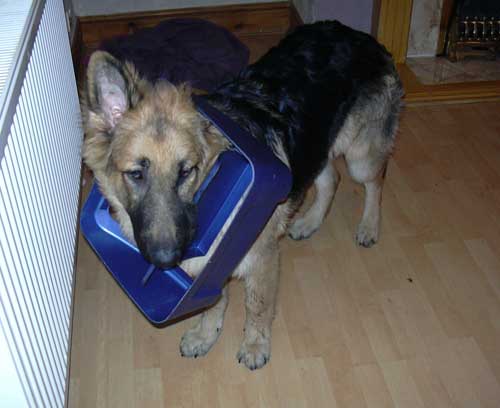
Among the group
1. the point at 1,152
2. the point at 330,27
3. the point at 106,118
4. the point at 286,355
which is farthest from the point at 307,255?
the point at 1,152

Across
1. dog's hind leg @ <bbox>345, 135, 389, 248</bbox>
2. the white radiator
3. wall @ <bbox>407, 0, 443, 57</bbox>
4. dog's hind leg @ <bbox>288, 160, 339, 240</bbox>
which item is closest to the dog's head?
the white radiator

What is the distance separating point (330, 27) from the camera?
264 cm

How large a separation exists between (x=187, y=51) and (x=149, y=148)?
8.92ft

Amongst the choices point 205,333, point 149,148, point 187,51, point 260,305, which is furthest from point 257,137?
point 187,51

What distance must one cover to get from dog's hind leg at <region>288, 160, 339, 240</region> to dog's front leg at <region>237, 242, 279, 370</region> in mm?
688

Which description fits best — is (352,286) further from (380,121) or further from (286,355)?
(380,121)

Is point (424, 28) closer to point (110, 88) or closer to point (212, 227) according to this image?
point (212, 227)

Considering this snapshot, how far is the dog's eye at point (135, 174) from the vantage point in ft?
5.78

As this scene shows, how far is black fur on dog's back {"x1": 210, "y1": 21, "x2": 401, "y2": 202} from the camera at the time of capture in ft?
7.28

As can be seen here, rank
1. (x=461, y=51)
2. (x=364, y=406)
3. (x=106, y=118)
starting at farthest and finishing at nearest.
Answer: (x=461, y=51), (x=364, y=406), (x=106, y=118)

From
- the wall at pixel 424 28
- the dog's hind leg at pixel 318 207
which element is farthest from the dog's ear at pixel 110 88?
the wall at pixel 424 28

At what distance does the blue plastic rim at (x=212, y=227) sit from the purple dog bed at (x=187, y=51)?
1.99 m

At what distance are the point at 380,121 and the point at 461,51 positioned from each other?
2283 millimetres

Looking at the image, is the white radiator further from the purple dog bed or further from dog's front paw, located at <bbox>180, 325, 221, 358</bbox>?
the purple dog bed
